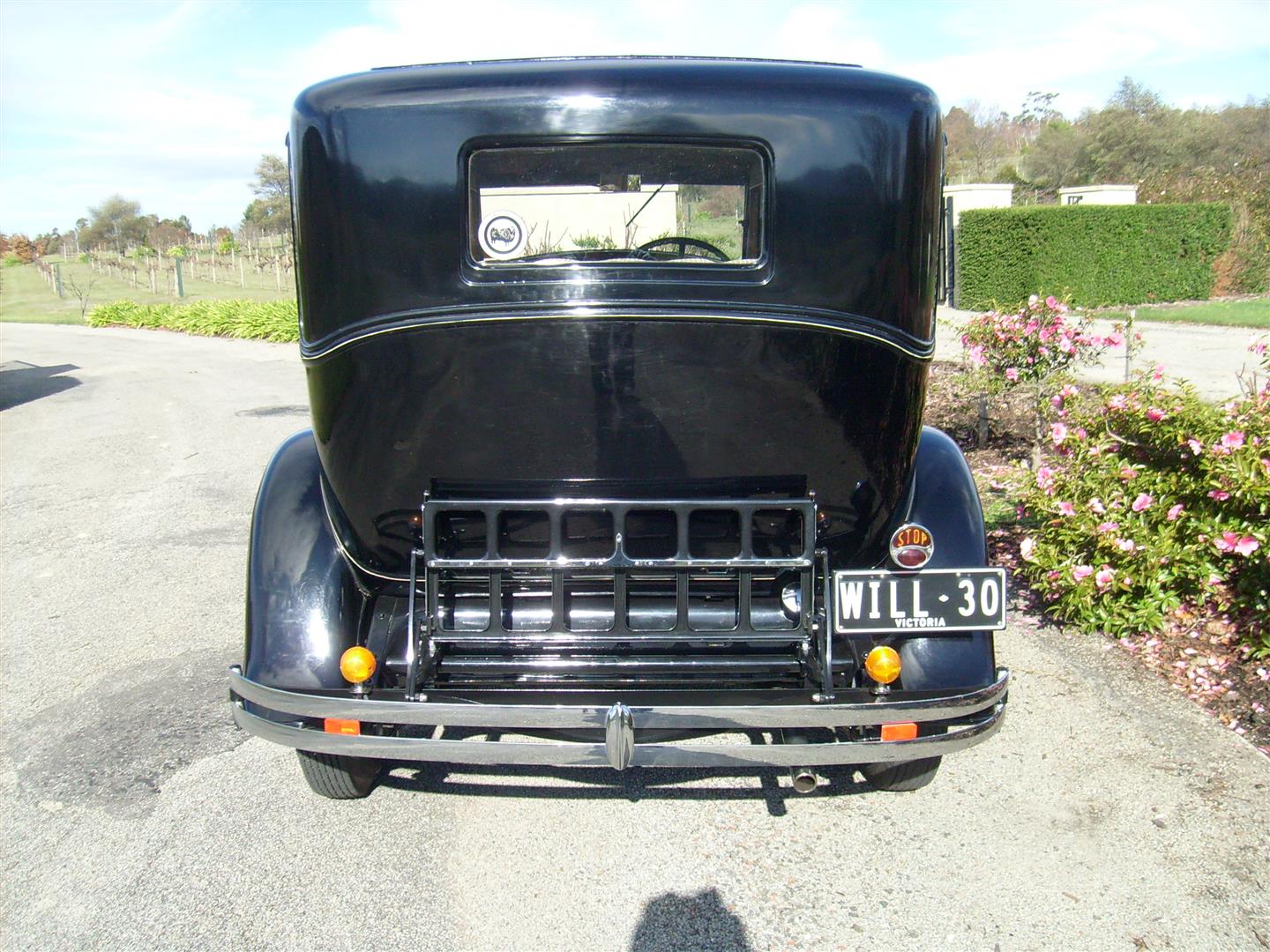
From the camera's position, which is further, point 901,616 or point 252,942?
point 901,616

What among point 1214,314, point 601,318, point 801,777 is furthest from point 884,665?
point 1214,314

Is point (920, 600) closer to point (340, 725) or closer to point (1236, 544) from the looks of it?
point (340, 725)

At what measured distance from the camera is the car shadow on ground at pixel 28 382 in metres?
14.0

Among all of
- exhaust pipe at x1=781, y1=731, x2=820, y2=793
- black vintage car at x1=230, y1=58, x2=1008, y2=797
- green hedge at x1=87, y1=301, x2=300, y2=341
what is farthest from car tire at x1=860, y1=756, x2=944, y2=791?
green hedge at x1=87, y1=301, x2=300, y2=341

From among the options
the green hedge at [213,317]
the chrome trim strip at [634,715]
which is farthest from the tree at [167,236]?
the chrome trim strip at [634,715]

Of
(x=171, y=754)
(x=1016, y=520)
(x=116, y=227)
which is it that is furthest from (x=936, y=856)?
(x=116, y=227)

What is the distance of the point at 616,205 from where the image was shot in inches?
121

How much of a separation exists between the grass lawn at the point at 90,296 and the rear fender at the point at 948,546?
25.5 m

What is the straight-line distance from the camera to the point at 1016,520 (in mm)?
5797

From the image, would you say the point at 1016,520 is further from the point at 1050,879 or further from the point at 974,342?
the point at 1050,879

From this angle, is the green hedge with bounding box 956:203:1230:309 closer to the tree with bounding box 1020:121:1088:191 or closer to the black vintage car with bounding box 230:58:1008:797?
the tree with bounding box 1020:121:1088:191

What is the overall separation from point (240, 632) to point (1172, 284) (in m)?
19.8

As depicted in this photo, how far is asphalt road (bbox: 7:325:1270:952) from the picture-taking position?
8.91ft

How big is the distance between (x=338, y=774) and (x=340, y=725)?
48 centimetres
